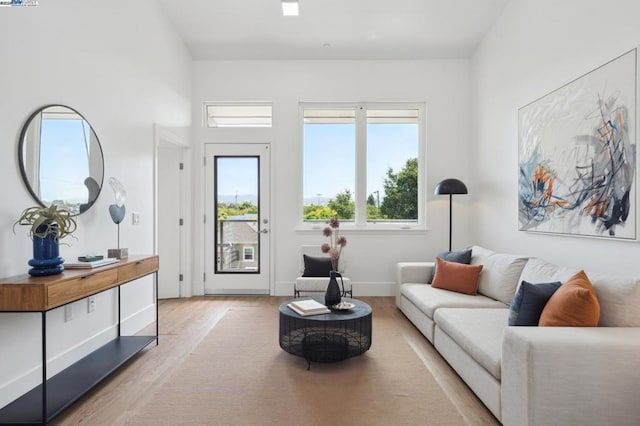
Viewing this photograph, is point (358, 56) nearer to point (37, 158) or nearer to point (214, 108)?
point (214, 108)

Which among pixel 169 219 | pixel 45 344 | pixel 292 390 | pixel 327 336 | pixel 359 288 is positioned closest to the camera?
pixel 45 344

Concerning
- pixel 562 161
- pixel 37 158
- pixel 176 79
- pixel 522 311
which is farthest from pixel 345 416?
pixel 176 79

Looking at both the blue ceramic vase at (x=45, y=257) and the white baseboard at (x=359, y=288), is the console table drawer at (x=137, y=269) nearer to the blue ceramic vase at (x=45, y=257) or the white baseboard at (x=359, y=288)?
the blue ceramic vase at (x=45, y=257)

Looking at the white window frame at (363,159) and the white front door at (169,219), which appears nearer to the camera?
the white front door at (169,219)

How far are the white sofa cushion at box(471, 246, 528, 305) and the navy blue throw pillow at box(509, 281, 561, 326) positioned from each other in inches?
35.0

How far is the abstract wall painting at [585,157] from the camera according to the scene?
2.41 m

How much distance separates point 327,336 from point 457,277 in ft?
4.85

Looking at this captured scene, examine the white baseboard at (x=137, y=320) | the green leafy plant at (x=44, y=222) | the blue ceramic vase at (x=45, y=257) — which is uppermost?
the green leafy plant at (x=44, y=222)

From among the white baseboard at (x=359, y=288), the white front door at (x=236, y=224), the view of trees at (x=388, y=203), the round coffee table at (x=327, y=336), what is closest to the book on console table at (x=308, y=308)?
the round coffee table at (x=327, y=336)

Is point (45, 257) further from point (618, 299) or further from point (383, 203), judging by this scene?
point (383, 203)

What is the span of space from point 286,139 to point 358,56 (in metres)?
1.54

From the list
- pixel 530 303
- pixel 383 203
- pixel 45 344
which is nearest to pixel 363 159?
pixel 383 203

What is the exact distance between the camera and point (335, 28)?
14.4 ft

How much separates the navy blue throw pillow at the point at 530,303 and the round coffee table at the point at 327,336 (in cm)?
104
